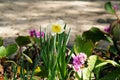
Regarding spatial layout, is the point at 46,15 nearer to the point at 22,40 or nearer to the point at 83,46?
the point at 22,40

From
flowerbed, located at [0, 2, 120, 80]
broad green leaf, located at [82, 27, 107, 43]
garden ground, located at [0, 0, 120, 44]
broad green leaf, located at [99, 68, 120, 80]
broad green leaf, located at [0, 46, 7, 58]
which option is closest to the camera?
flowerbed, located at [0, 2, 120, 80]

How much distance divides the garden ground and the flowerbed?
636 millimetres

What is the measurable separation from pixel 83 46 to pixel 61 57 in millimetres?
438

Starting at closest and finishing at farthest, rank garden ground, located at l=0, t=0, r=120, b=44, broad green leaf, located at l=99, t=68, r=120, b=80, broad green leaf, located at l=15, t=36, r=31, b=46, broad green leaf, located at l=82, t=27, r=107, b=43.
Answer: broad green leaf, located at l=99, t=68, r=120, b=80 < broad green leaf, located at l=15, t=36, r=31, b=46 < broad green leaf, located at l=82, t=27, r=107, b=43 < garden ground, located at l=0, t=0, r=120, b=44

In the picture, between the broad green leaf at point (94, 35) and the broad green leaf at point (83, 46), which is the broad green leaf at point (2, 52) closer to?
the broad green leaf at point (83, 46)

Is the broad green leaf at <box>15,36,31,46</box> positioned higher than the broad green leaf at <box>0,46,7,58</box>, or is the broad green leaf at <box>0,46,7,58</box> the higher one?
the broad green leaf at <box>15,36,31,46</box>

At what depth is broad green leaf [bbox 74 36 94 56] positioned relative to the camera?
2.40 metres

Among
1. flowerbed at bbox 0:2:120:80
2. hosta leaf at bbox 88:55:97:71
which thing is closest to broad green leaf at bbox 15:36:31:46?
flowerbed at bbox 0:2:120:80

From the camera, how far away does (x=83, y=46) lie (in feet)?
7.91

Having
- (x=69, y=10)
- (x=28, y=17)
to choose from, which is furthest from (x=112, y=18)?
(x=28, y=17)

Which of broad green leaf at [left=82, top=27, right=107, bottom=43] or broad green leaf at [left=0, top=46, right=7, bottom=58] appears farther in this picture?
broad green leaf at [left=82, top=27, right=107, bottom=43]

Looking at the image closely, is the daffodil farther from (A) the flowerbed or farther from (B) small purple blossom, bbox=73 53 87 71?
(B) small purple blossom, bbox=73 53 87 71

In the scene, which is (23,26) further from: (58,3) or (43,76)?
(43,76)

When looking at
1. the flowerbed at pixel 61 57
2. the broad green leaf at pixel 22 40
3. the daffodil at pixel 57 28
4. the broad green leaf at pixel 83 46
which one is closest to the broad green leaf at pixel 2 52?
the flowerbed at pixel 61 57
